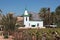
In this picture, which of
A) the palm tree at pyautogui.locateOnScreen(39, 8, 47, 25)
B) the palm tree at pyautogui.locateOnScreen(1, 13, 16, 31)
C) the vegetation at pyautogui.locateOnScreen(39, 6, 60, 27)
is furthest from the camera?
the palm tree at pyautogui.locateOnScreen(39, 8, 47, 25)

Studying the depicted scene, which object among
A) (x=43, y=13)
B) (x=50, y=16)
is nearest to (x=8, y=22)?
(x=50, y=16)

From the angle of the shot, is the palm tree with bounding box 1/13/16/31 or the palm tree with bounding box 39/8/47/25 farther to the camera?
the palm tree with bounding box 39/8/47/25

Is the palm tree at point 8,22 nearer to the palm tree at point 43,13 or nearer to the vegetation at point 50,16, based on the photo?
the vegetation at point 50,16

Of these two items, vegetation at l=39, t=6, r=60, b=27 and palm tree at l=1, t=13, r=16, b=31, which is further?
vegetation at l=39, t=6, r=60, b=27

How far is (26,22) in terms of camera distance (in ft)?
257

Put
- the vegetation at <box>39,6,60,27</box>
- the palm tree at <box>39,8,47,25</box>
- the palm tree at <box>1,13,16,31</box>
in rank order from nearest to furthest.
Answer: the palm tree at <box>1,13,16,31</box> → the vegetation at <box>39,6,60,27</box> → the palm tree at <box>39,8,47,25</box>

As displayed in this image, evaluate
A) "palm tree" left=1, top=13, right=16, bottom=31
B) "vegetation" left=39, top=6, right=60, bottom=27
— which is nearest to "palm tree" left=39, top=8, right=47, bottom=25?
"vegetation" left=39, top=6, right=60, bottom=27

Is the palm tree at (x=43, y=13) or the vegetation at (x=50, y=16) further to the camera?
the palm tree at (x=43, y=13)

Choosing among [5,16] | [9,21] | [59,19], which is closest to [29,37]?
[9,21]

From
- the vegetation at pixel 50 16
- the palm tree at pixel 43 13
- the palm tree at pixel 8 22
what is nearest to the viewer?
the palm tree at pixel 8 22

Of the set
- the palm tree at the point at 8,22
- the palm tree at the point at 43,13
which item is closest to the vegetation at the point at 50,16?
the palm tree at the point at 43,13

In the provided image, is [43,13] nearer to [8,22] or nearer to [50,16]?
[50,16]

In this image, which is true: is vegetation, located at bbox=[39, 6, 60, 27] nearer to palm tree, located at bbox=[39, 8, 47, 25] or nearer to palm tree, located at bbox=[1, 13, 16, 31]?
palm tree, located at bbox=[39, 8, 47, 25]

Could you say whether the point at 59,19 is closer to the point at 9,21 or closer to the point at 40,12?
the point at 40,12
